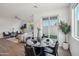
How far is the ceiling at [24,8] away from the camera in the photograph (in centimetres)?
242

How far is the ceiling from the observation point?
2.42m

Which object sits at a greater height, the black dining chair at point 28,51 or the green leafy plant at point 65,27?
the green leafy plant at point 65,27

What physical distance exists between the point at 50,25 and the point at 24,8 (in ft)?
2.18

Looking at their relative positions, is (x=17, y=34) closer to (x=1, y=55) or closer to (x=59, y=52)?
(x=1, y=55)

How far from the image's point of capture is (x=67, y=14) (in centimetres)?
244

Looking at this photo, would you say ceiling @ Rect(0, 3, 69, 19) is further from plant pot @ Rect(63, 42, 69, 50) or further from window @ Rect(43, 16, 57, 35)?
plant pot @ Rect(63, 42, 69, 50)

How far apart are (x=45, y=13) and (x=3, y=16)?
35.3 inches

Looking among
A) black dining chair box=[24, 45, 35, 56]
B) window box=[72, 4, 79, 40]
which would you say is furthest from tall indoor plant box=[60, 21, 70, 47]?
black dining chair box=[24, 45, 35, 56]

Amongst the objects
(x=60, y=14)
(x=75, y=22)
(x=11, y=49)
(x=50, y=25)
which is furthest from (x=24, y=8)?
(x=75, y=22)

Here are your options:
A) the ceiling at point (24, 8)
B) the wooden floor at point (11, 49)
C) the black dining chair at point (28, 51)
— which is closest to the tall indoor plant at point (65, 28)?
the wooden floor at point (11, 49)

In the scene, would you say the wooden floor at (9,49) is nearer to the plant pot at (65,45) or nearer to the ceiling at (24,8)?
the ceiling at (24,8)

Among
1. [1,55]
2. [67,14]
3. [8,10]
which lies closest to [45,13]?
[67,14]

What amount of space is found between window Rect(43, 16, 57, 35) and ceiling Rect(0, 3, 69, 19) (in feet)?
0.70

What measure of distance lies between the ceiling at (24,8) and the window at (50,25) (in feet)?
0.70
